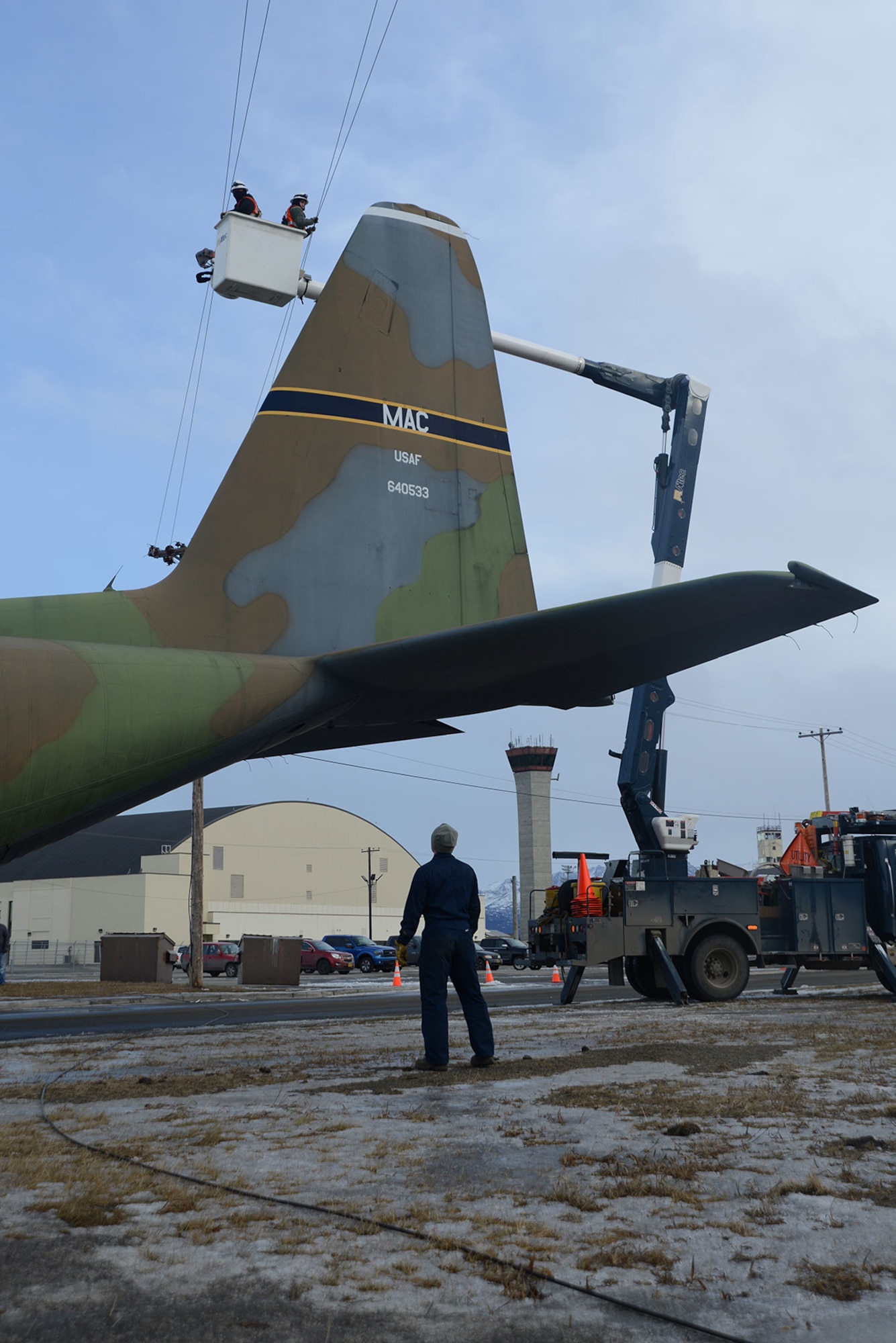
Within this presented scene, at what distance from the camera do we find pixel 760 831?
73.4 metres

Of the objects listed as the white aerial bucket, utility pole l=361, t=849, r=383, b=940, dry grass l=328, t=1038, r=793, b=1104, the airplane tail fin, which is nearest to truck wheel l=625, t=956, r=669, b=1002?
dry grass l=328, t=1038, r=793, b=1104

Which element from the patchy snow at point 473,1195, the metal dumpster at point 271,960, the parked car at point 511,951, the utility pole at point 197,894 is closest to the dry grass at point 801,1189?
the patchy snow at point 473,1195

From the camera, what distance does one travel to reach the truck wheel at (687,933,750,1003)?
1528 centimetres

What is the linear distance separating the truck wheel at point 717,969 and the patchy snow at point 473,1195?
26.6ft

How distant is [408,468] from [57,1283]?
6734 mm

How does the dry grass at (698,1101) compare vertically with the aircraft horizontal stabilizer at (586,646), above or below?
below

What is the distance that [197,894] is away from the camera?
94.4 feet

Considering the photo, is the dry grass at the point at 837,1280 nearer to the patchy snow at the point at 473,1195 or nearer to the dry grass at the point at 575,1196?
the patchy snow at the point at 473,1195

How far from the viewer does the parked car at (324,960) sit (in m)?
41.5

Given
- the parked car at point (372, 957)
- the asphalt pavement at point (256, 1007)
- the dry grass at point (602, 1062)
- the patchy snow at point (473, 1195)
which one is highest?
the patchy snow at point (473, 1195)

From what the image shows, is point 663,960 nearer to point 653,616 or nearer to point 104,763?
point 653,616

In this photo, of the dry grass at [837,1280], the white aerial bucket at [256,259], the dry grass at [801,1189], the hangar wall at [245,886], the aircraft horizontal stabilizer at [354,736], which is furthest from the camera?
the hangar wall at [245,886]

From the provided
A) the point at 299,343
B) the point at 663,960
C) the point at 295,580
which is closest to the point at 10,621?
the point at 295,580

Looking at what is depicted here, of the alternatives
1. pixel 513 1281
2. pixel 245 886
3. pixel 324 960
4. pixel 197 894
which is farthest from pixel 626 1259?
pixel 245 886
